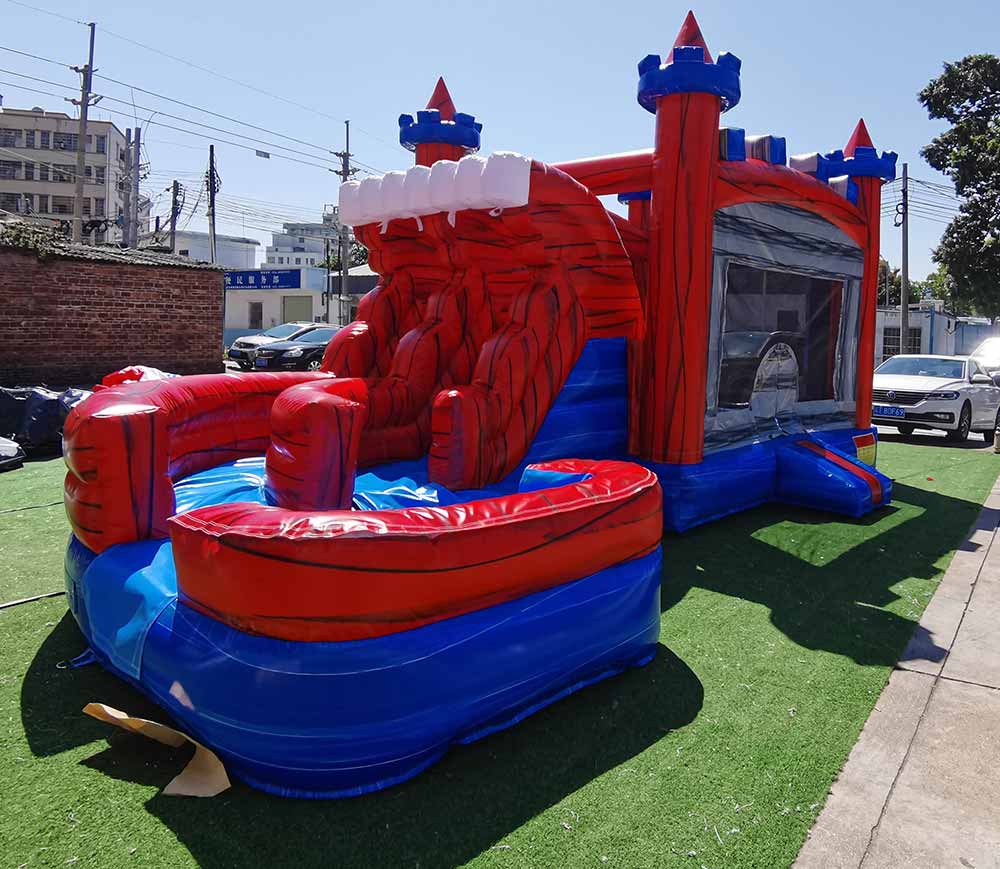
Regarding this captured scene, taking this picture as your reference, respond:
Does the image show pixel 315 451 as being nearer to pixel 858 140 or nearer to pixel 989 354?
pixel 858 140

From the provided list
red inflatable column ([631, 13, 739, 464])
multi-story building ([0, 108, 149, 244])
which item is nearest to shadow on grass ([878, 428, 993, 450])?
red inflatable column ([631, 13, 739, 464])

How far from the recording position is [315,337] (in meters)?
17.8

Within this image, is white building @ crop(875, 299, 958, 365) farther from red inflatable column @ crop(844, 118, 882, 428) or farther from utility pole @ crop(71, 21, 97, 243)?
utility pole @ crop(71, 21, 97, 243)

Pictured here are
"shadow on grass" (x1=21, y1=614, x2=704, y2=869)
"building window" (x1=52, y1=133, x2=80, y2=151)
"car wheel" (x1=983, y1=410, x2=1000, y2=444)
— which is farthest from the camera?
"building window" (x1=52, y1=133, x2=80, y2=151)

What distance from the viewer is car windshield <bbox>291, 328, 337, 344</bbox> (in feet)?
57.6

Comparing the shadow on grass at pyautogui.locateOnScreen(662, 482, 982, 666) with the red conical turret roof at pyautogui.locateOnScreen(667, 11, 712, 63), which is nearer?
the shadow on grass at pyautogui.locateOnScreen(662, 482, 982, 666)

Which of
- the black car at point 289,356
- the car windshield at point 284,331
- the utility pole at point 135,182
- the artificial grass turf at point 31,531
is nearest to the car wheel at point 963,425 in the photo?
the artificial grass turf at point 31,531

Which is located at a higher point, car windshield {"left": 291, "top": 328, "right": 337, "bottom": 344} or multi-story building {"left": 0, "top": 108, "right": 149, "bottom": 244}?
multi-story building {"left": 0, "top": 108, "right": 149, "bottom": 244}

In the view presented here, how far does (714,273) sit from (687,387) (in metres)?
0.85

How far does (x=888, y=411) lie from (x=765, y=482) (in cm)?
631

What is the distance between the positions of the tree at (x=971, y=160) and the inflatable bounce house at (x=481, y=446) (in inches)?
568

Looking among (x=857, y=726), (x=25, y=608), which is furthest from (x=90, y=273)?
(x=857, y=726)

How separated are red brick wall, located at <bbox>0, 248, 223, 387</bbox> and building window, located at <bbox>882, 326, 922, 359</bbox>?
24.9 m

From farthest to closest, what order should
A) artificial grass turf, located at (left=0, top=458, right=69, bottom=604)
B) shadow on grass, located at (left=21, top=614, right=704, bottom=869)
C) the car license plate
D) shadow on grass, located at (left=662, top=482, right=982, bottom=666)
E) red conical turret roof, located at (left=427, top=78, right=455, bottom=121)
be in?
1. the car license plate
2. red conical turret roof, located at (left=427, top=78, right=455, bottom=121)
3. artificial grass turf, located at (left=0, top=458, right=69, bottom=604)
4. shadow on grass, located at (left=662, top=482, right=982, bottom=666)
5. shadow on grass, located at (left=21, top=614, right=704, bottom=869)
